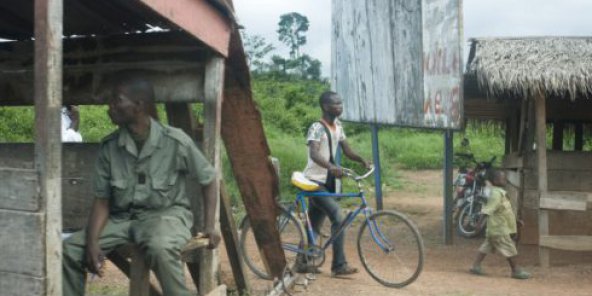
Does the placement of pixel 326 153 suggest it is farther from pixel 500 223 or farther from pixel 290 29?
pixel 290 29

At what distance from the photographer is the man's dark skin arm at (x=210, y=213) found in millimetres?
3988

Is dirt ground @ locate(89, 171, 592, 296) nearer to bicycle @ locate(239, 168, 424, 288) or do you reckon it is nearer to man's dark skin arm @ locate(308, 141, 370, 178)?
bicycle @ locate(239, 168, 424, 288)

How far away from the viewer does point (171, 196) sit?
388 centimetres

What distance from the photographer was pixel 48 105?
2.69 metres

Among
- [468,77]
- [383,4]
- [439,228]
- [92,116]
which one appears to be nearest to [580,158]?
[468,77]

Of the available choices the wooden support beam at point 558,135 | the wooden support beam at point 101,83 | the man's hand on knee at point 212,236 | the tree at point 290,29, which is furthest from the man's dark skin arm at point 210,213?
the tree at point 290,29

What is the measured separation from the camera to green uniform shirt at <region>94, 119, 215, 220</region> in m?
3.79

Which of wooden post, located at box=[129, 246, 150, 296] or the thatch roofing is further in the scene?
the thatch roofing

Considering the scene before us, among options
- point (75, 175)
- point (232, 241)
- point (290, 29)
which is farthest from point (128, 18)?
point (290, 29)

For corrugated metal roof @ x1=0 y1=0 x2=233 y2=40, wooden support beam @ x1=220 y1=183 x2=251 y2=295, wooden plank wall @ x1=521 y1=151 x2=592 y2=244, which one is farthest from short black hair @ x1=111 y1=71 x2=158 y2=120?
wooden plank wall @ x1=521 y1=151 x2=592 y2=244

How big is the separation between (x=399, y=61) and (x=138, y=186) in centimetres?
711

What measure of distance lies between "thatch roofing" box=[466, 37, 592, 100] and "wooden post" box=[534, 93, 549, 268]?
0.61 ft

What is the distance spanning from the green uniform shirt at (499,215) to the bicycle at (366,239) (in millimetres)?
899

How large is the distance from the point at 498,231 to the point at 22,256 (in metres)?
5.80
